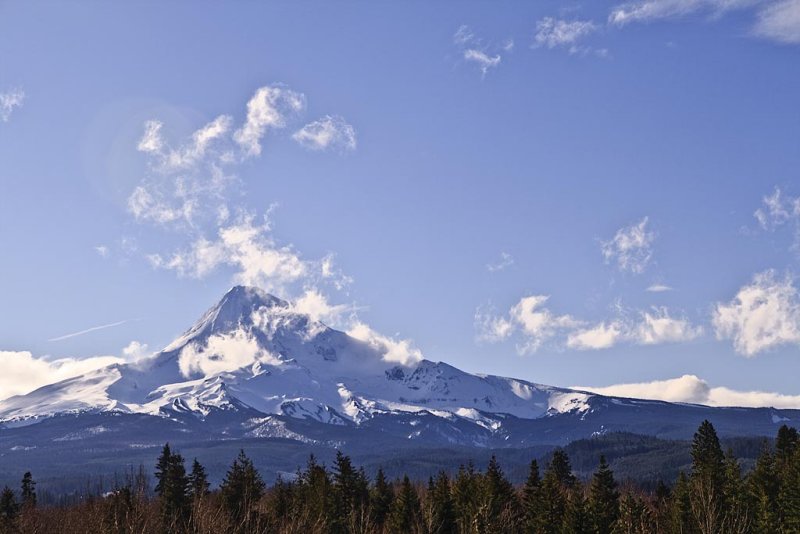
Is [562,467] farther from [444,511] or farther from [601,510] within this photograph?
[601,510]

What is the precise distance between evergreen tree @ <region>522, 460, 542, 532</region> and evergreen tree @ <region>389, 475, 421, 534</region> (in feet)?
34.2

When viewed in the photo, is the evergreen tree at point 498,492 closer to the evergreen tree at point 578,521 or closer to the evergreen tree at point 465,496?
the evergreen tree at point 465,496

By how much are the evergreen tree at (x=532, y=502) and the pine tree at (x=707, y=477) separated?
13.2 m

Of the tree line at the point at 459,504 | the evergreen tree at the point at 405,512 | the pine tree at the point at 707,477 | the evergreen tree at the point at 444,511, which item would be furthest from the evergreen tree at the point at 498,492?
the pine tree at the point at 707,477

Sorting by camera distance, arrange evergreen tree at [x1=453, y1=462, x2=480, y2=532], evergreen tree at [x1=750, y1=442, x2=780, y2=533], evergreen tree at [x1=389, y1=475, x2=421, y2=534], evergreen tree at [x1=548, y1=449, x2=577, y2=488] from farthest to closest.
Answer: evergreen tree at [x1=548, y1=449, x2=577, y2=488], evergreen tree at [x1=389, y1=475, x2=421, y2=534], evergreen tree at [x1=453, y1=462, x2=480, y2=532], evergreen tree at [x1=750, y1=442, x2=780, y2=533]

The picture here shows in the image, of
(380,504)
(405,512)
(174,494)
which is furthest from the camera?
(380,504)

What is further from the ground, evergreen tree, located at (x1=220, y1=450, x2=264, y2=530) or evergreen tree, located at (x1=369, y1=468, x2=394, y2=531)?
evergreen tree, located at (x1=220, y1=450, x2=264, y2=530)

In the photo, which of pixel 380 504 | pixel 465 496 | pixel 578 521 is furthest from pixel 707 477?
pixel 380 504

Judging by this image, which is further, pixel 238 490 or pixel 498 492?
pixel 238 490

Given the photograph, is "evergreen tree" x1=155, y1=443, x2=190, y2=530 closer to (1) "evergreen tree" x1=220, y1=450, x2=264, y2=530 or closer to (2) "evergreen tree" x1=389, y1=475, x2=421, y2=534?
(1) "evergreen tree" x1=220, y1=450, x2=264, y2=530

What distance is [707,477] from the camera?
91.8 m

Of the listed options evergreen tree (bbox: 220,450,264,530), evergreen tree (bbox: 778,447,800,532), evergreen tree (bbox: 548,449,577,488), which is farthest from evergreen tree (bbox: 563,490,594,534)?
evergreen tree (bbox: 548,449,577,488)

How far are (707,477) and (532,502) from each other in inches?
765

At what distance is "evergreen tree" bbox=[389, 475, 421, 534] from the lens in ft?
281
